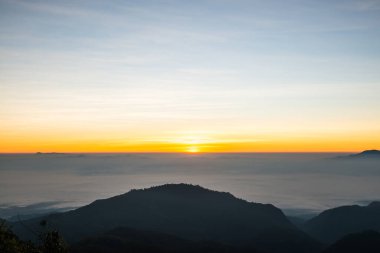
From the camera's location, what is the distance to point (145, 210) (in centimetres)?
13275

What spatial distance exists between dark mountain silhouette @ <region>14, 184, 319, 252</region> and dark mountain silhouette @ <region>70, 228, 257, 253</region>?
17746mm

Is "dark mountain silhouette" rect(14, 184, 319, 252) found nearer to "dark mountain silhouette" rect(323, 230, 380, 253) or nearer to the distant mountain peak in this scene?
the distant mountain peak

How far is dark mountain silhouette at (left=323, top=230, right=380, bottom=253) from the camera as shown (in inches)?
3748

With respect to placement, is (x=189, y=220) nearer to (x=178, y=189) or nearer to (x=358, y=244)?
(x=178, y=189)

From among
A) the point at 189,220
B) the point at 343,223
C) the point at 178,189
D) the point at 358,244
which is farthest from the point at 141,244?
the point at 343,223

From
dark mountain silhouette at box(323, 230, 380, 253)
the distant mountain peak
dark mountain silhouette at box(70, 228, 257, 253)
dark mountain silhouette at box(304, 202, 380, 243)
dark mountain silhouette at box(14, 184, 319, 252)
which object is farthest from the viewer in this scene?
the distant mountain peak

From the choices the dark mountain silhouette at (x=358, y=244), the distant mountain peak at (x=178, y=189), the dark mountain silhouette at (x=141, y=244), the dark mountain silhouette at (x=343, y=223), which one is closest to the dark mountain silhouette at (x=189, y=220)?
the distant mountain peak at (x=178, y=189)

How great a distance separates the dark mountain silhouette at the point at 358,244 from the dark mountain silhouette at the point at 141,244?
2248cm

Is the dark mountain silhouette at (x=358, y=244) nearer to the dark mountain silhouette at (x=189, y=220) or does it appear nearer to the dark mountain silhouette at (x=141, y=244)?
the dark mountain silhouette at (x=189, y=220)

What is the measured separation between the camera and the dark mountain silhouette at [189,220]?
112m

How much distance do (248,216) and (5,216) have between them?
126 m

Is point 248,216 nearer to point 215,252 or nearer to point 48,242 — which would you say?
point 215,252

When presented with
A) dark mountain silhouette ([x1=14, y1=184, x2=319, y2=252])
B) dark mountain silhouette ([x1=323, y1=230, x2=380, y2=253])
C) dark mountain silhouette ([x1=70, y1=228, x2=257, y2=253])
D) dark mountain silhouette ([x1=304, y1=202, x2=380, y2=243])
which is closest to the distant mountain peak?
dark mountain silhouette ([x1=14, y1=184, x2=319, y2=252])

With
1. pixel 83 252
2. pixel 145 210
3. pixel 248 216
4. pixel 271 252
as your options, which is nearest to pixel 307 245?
pixel 271 252
